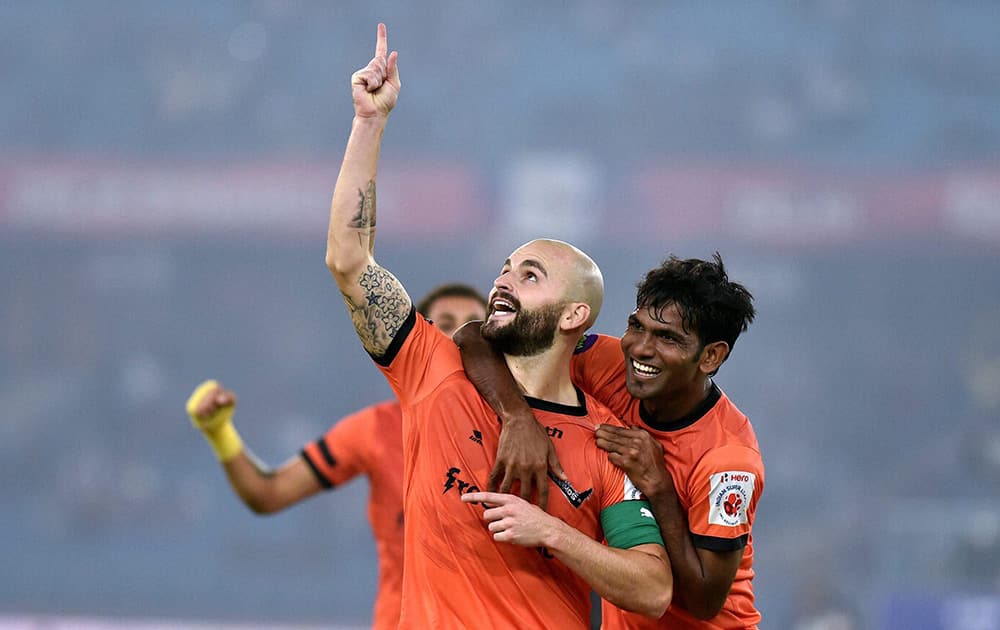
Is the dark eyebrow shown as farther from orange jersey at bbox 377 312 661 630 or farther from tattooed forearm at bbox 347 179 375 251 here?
tattooed forearm at bbox 347 179 375 251

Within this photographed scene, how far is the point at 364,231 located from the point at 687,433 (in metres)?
1.01

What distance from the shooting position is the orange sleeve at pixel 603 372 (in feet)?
11.2

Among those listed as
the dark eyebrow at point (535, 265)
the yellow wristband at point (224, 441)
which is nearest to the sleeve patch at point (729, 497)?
the dark eyebrow at point (535, 265)

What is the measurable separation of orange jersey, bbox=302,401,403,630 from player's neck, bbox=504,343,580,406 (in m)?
1.49

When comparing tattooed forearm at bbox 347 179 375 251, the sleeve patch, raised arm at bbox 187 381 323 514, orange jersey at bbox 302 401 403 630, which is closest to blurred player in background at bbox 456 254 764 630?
the sleeve patch

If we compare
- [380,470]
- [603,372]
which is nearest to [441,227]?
[380,470]

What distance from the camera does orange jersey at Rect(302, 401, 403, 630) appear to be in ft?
14.4

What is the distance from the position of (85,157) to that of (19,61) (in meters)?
1.70

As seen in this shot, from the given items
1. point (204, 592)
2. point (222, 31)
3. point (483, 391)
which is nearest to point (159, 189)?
point (222, 31)

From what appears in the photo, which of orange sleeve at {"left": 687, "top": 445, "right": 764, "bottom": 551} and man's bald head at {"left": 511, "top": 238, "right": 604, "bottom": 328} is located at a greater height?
man's bald head at {"left": 511, "top": 238, "right": 604, "bottom": 328}

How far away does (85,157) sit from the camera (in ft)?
41.0

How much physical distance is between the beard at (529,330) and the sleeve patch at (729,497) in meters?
0.55

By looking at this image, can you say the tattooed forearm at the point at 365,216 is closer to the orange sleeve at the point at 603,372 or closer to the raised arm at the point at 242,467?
the orange sleeve at the point at 603,372

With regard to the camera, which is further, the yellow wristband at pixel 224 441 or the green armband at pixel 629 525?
the yellow wristband at pixel 224 441
